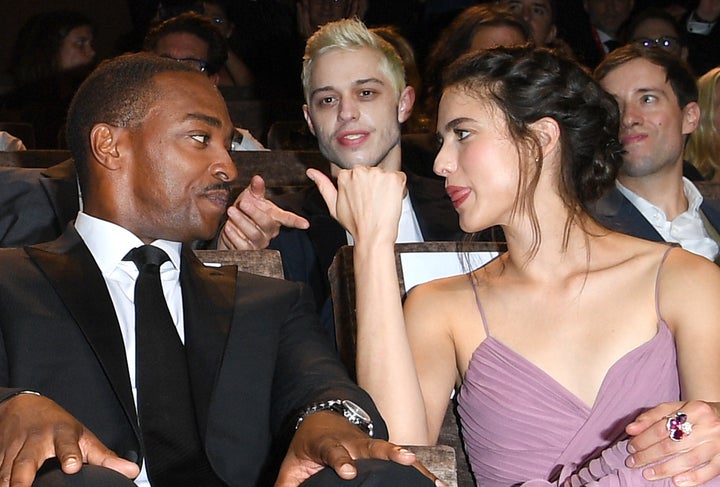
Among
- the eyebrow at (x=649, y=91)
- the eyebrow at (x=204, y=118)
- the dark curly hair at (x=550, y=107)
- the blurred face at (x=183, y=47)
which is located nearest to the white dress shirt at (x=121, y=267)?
the eyebrow at (x=204, y=118)

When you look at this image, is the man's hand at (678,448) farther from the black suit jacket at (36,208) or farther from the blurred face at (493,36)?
the blurred face at (493,36)

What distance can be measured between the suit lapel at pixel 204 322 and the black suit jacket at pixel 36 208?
1.60 ft

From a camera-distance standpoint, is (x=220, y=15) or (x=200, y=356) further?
(x=220, y=15)

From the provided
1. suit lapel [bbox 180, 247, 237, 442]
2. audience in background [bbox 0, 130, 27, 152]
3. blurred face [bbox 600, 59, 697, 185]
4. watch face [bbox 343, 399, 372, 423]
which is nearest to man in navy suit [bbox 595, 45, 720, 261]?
A: blurred face [bbox 600, 59, 697, 185]

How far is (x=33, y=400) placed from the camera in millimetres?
1550

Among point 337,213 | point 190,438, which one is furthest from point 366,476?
point 337,213

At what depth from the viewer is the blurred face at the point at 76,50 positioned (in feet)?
15.0

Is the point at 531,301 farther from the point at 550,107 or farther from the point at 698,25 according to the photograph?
the point at 698,25

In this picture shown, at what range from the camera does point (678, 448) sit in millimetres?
1713

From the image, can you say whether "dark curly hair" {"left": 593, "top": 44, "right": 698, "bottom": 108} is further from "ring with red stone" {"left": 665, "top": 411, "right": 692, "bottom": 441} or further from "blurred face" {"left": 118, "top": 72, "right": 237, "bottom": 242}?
"ring with red stone" {"left": 665, "top": 411, "right": 692, "bottom": 441}

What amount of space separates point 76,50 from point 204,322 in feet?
9.59

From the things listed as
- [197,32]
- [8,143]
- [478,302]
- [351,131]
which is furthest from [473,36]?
[478,302]

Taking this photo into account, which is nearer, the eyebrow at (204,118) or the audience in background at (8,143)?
the eyebrow at (204,118)

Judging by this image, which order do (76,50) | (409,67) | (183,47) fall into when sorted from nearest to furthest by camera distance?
(409,67), (183,47), (76,50)
